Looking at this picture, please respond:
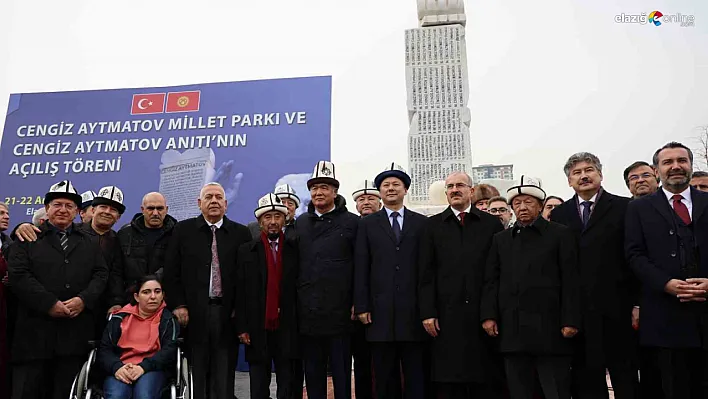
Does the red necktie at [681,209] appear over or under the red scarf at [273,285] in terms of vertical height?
over

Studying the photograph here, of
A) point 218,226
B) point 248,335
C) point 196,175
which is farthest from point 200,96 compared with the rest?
point 248,335

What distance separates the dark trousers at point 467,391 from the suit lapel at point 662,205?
4.35 feet

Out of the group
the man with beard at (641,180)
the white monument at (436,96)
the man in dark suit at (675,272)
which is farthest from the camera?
the white monument at (436,96)

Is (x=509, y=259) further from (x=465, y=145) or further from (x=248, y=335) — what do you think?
(x=465, y=145)

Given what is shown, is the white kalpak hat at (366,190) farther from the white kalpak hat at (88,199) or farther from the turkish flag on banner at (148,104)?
the turkish flag on banner at (148,104)

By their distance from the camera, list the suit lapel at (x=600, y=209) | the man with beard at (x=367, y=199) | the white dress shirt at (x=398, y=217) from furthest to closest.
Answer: the man with beard at (x=367, y=199) < the white dress shirt at (x=398, y=217) < the suit lapel at (x=600, y=209)

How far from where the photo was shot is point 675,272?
2570mm

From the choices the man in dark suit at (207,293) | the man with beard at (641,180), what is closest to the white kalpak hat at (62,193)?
the man in dark suit at (207,293)

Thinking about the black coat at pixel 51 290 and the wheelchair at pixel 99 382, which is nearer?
the wheelchair at pixel 99 382

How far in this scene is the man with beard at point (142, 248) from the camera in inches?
135

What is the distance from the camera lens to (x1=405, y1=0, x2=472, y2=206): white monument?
8.59 meters

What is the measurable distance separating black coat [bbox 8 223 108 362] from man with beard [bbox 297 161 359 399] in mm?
1267

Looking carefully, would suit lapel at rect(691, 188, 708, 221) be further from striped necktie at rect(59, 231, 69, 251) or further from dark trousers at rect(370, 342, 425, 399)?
striped necktie at rect(59, 231, 69, 251)

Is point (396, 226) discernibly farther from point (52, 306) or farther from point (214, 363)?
point (52, 306)
